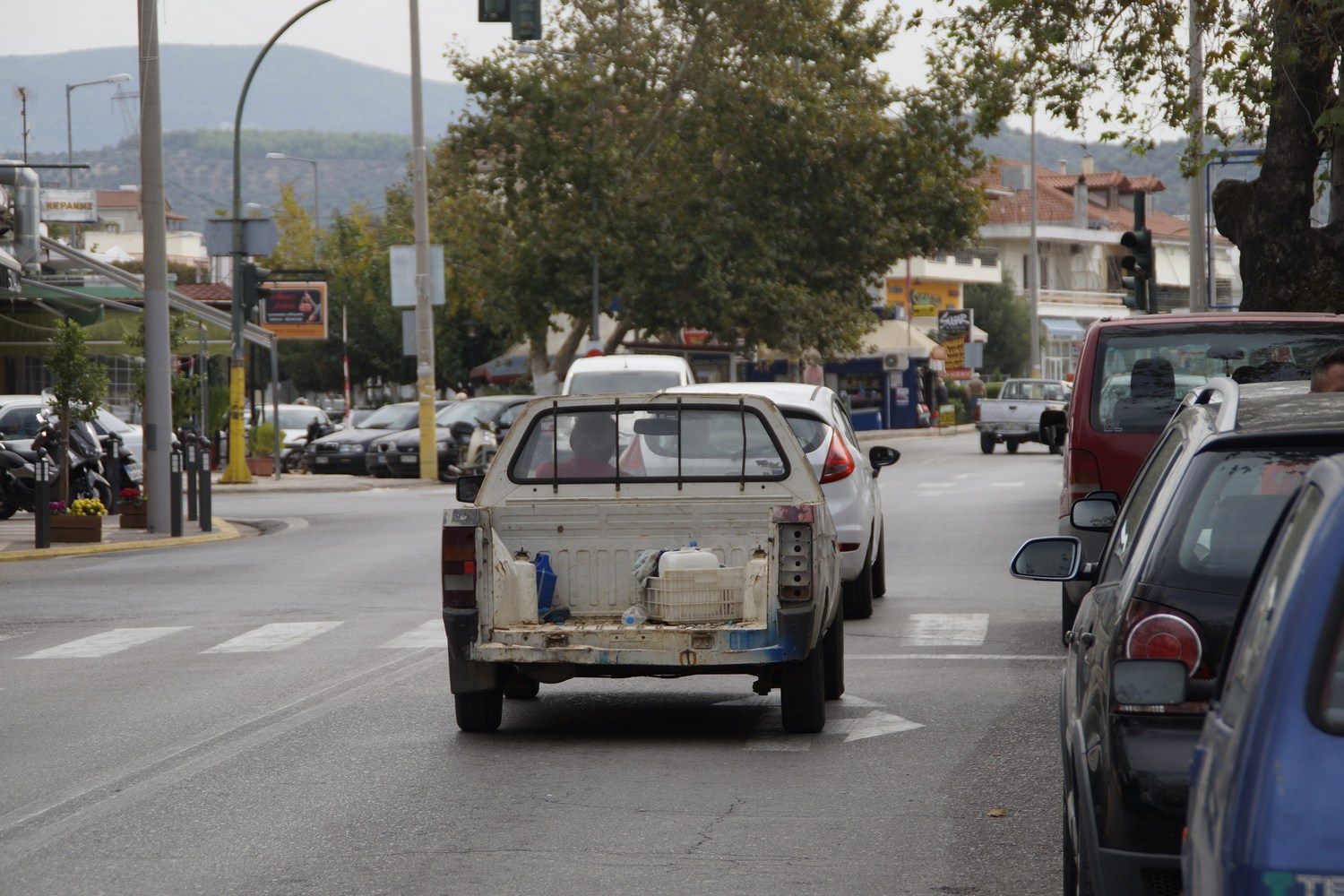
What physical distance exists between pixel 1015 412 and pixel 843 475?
33619mm

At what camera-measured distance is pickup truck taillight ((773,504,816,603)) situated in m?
8.41

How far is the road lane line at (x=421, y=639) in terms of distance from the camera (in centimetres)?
1227

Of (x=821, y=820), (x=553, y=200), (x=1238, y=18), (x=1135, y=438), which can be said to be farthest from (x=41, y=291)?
(x=821, y=820)

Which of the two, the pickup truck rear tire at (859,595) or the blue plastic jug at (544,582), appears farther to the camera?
the pickup truck rear tire at (859,595)

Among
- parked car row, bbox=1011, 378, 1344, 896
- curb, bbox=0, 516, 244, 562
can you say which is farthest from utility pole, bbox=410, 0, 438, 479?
parked car row, bbox=1011, 378, 1344, 896

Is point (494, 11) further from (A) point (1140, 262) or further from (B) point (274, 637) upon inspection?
(B) point (274, 637)

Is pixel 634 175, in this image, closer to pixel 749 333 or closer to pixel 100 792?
pixel 749 333

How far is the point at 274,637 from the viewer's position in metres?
13.0

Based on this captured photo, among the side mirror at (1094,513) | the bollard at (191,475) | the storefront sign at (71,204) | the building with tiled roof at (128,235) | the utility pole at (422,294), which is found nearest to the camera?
the side mirror at (1094,513)

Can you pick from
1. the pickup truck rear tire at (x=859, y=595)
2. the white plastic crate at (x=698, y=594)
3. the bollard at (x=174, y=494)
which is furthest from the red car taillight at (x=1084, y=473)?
the bollard at (x=174, y=494)

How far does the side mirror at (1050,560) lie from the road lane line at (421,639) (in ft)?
22.4

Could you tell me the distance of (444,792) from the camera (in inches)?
294

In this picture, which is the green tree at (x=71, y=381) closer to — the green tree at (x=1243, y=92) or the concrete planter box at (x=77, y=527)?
the concrete planter box at (x=77, y=527)

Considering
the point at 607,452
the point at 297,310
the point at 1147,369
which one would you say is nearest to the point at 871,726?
the point at 607,452
